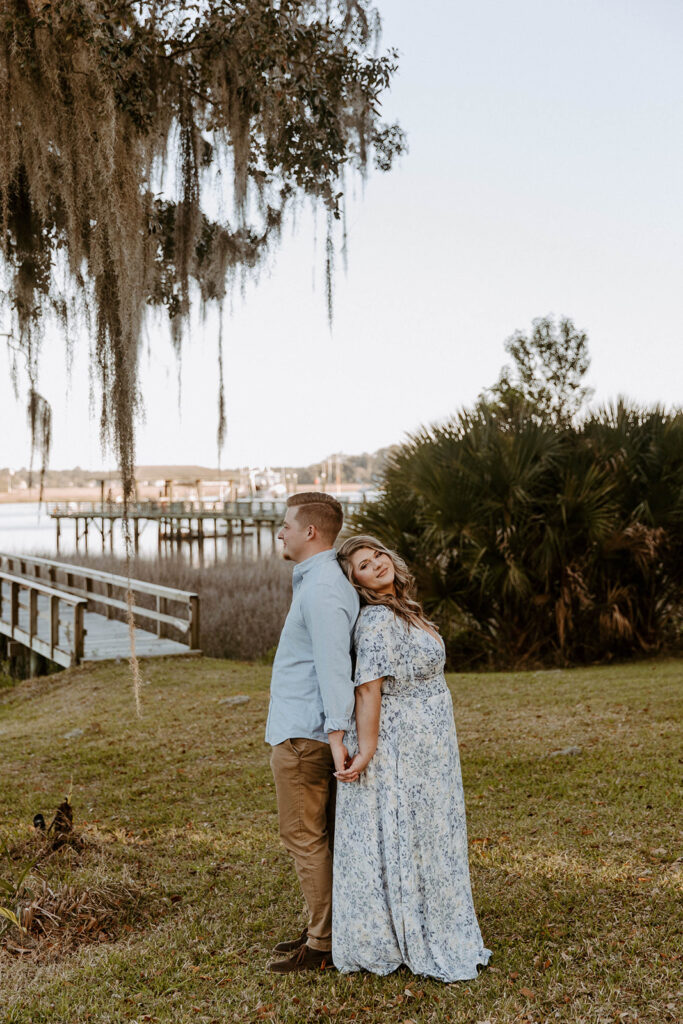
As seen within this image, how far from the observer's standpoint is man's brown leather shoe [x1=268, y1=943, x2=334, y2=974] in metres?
3.16

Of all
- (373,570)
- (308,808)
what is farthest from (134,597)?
(373,570)

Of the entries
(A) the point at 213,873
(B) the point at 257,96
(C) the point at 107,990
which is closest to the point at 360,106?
(B) the point at 257,96

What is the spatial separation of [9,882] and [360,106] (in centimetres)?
467

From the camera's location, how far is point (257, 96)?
4844mm

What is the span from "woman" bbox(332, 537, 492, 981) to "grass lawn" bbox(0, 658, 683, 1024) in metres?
0.16

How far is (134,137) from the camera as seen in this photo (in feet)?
15.6

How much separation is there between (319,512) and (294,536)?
12 cm

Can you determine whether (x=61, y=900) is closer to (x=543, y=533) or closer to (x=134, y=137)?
(x=134, y=137)

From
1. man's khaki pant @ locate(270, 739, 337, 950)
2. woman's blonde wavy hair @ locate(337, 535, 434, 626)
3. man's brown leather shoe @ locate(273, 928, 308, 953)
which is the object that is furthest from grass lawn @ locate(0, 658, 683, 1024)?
woman's blonde wavy hair @ locate(337, 535, 434, 626)

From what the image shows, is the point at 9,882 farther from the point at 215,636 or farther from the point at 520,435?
the point at 215,636

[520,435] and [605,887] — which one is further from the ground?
[520,435]

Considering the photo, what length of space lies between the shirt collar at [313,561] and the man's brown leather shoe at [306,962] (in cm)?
139

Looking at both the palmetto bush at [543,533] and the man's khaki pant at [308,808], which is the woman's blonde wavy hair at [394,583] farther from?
the palmetto bush at [543,533]

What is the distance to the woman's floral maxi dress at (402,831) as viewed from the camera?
291 cm
